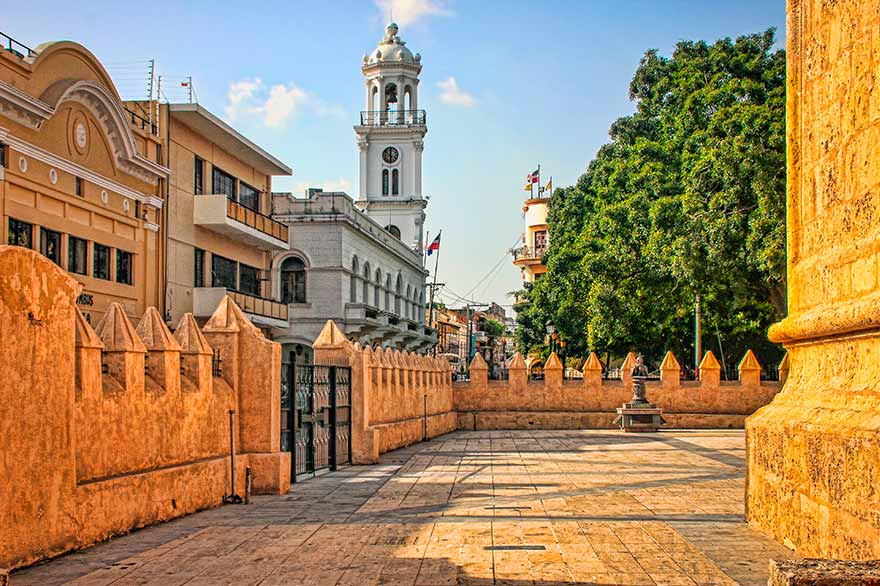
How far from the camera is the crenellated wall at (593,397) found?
99.1 feet

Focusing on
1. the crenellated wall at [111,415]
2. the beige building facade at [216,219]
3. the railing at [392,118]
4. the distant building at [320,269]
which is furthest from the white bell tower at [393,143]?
the crenellated wall at [111,415]

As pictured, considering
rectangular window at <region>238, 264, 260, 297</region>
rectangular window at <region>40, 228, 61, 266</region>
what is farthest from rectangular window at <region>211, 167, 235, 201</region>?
rectangular window at <region>40, 228, 61, 266</region>

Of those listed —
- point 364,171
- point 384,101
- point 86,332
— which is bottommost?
point 86,332

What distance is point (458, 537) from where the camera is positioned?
9141 mm

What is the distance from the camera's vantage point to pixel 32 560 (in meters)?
7.86

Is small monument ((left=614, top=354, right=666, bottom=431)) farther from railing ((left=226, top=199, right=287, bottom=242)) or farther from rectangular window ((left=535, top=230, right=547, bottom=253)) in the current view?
rectangular window ((left=535, top=230, right=547, bottom=253))

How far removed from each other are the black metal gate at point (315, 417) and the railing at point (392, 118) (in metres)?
50.4

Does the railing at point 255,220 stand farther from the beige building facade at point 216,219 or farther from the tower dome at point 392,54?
the tower dome at point 392,54

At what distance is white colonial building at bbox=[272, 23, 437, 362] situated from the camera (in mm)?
45094

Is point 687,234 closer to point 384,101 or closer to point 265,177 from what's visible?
point 265,177

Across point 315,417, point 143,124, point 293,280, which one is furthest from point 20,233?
point 293,280

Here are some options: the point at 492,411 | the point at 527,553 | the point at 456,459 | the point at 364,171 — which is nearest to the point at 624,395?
the point at 492,411

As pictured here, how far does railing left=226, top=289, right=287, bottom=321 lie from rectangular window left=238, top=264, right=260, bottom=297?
77 cm

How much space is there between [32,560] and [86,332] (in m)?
2.16
